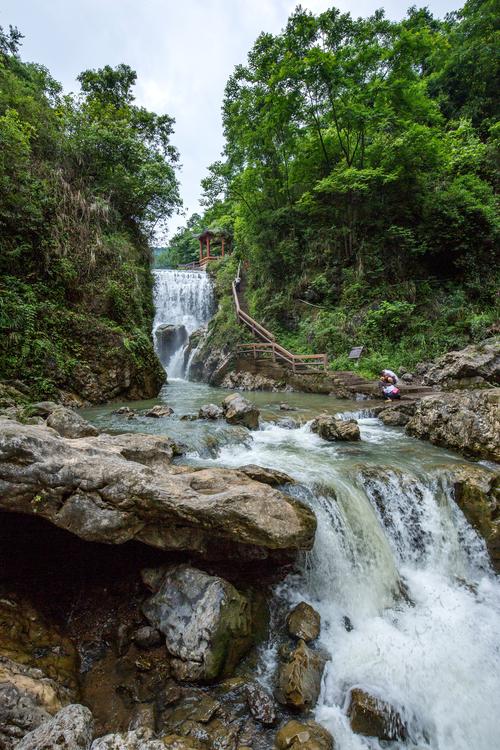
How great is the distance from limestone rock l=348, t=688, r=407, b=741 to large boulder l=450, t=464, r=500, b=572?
8.43ft

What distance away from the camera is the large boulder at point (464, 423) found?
5871 mm

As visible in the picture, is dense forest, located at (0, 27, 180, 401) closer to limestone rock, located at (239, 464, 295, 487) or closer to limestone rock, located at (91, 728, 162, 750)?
limestone rock, located at (239, 464, 295, 487)

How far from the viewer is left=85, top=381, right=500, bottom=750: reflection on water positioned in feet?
9.69

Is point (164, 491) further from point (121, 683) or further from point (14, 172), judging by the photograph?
point (14, 172)

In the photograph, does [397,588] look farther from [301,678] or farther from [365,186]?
[365,186]

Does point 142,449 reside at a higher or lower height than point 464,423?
lower

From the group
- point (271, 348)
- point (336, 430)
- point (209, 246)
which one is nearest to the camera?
point (336, 430)

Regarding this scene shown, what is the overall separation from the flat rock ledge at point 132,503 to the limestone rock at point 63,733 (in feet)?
3.88

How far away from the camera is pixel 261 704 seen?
2.75 meters

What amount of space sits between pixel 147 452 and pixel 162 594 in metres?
1.87

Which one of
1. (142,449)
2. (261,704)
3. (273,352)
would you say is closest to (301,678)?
(261,704)

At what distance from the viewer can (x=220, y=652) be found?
116 inches

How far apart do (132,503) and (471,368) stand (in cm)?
929

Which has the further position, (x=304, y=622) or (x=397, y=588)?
(x=397, y=588)
